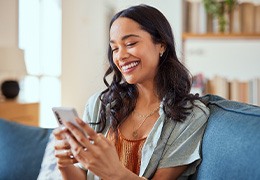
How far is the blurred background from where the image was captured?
10.8ft

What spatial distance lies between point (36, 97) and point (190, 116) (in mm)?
2930

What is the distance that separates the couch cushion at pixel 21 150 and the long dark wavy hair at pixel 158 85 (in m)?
0.41

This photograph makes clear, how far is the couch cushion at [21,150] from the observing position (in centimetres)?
171

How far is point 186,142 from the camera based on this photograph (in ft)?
4.25

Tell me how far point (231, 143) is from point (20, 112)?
6.94 ft

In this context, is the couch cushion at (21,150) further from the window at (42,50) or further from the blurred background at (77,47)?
the window at (42,50)

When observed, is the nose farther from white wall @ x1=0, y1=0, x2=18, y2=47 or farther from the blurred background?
white wall @ x1=0, y1=0, x2=18, y2=47

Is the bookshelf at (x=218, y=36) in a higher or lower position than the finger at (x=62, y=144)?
higher

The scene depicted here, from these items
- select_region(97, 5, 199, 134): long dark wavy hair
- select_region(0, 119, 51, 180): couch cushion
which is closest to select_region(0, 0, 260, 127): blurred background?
select_region(0, 119, 51, 180): couch cushion

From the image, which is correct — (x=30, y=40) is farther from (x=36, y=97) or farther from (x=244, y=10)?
→ (x=244, y=10)

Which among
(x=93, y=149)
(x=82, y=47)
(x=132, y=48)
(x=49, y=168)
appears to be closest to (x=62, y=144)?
(x=93, y=149)

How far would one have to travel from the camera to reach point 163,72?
4.84ft

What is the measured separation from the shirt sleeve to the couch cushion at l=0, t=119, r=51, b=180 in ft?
2.12

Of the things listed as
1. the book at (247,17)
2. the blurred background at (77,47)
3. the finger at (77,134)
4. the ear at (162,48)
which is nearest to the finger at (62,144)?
the finger at (77,134)
